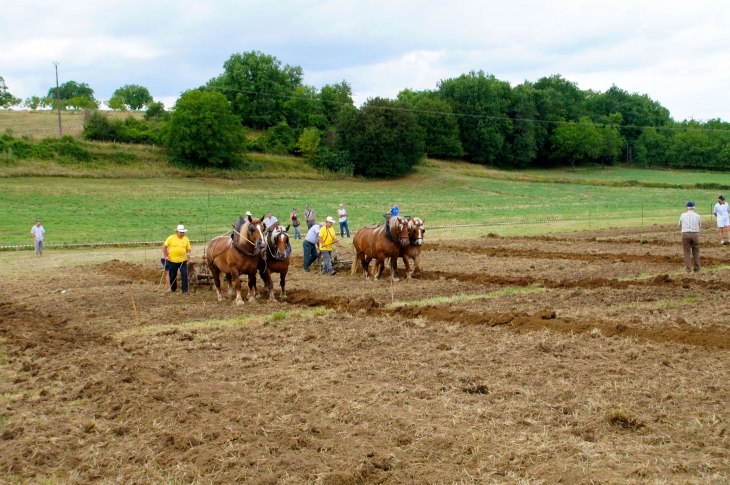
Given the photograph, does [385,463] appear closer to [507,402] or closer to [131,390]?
[507,402]

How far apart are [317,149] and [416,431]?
70880 mm

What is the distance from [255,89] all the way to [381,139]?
20949mm

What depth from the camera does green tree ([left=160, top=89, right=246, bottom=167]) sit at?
6619cm

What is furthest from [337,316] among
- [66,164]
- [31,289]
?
[66,164]

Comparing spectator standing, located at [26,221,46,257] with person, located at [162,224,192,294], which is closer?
person, located at [162,224,192,294]

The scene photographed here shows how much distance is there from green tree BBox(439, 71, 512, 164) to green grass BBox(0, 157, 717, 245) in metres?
13.9

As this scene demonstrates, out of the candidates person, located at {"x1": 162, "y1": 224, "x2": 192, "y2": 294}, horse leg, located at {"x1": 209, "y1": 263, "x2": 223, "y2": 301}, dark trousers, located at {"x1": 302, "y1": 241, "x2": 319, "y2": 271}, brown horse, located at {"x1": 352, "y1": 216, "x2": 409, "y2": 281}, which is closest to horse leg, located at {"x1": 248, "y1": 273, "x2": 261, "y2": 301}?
horse leg, located at {"x1": 209, "y1": 263, "x2": 223, "y2": 301}

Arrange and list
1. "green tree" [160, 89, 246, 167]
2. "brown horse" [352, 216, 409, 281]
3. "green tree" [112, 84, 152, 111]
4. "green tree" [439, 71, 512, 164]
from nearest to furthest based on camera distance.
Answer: "brown horse" [352, 216, 409, 281], "green tree" [160, 89, 246, 167], "green tree" [439, 71, 512, 164], "green tree" [112, 84, 152, 111]

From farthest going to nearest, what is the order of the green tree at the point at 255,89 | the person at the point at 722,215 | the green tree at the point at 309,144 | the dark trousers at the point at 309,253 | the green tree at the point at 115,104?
1. the green tree at the point at 115,104
2. the green tree at the point at 255,89
3. the green tree at the point at 309,144
4. the person at the point at 722,215
5. the dark trousers at the point at 309,253

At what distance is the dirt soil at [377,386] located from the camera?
6219 millimetres

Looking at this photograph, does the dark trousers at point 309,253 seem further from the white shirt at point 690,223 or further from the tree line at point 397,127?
the tree line at point 397,127

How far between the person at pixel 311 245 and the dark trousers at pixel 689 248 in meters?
9.98

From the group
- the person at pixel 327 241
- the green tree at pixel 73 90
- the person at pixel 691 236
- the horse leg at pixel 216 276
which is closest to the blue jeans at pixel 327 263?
the person at pixel 327 241

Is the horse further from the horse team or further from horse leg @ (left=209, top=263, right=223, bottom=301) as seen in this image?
horse leg @ (left=209, top=263, right=223, bottom=301)
